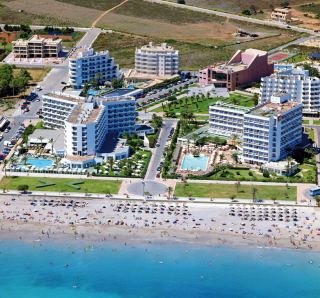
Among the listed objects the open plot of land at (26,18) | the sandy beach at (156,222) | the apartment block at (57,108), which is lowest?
the sandy beach at (156,222)

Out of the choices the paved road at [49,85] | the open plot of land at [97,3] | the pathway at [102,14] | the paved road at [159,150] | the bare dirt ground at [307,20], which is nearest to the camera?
the paved road at [159,150]

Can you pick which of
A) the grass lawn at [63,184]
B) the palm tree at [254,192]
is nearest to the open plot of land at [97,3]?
the grass lawn at [63,184]

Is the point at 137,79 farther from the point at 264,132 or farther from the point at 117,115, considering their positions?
the point at 264,132

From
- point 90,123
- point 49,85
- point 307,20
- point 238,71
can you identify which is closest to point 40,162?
point 90,123

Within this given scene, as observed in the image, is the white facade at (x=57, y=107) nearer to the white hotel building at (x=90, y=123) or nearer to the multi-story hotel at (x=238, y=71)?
the white hotel building at (x=90, y=123)

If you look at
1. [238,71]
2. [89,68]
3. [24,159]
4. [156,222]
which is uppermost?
[238,71]

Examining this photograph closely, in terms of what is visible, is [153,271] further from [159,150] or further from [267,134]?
[159,150]
